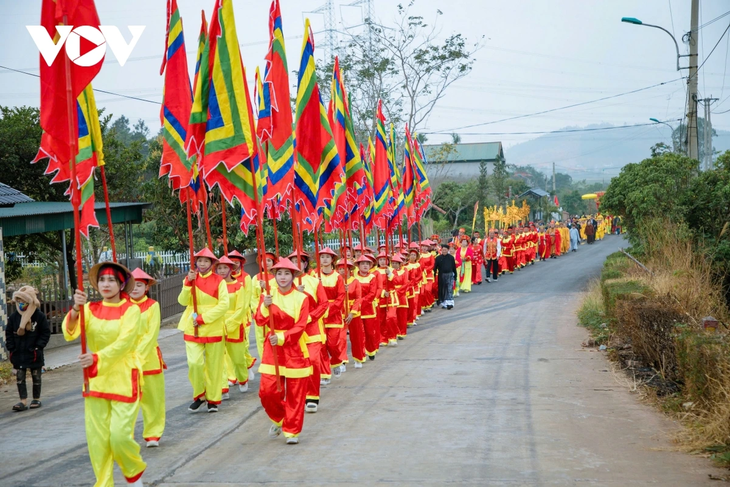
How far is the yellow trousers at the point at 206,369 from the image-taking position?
30.9ft

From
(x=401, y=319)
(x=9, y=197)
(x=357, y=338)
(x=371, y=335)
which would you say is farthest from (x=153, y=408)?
(x=401, y=319)

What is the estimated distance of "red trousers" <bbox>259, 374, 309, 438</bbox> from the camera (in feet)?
25.6

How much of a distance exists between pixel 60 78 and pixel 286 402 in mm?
3614

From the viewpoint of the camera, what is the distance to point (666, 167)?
19250 millimetres

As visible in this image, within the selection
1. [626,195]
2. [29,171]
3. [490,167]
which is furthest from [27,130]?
[490,167]

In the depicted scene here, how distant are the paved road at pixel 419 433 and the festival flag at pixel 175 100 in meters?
3.00

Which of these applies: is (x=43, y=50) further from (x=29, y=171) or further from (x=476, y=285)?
(x=476, y=285)

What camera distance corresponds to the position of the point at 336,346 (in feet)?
37.9

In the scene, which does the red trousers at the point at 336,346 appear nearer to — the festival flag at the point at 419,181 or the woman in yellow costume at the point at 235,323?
the woman in yellow costume at the point at 235,323

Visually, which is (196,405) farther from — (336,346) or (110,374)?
(110,374)

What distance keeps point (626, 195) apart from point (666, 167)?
5.90ft

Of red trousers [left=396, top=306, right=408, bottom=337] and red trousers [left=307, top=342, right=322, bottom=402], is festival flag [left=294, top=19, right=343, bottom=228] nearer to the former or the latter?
red trousers [left=307, top=342, right=322, bottom=402]

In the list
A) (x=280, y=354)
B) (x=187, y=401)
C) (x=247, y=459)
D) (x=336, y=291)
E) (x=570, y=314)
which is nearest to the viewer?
(x=247, y=459)

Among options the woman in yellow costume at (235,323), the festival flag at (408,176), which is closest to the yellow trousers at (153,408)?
the woman in yellow costume at (235,323)
